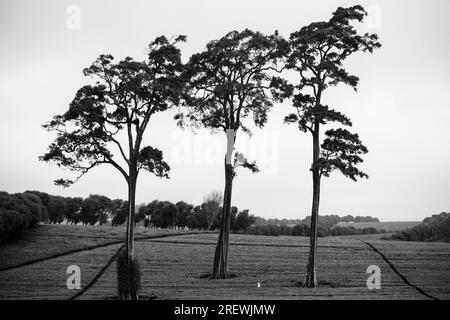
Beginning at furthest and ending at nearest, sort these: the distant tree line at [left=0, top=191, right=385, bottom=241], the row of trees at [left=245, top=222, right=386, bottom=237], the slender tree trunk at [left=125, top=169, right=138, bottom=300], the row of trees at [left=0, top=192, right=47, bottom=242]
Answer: the row of trees at [left=245, top=222, right=386, bottom=237]
the distant tree line at [left=0, top=191, right=385, bottom=241]
the row of trees at [left=0, top=192, right=47, bottom=242]
the slender tree trunk at [left=125, top=169, right=138, bottom=300]

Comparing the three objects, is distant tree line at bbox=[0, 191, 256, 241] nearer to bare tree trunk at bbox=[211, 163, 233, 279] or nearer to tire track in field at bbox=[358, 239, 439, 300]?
tire track in field at bbox=[358, 239, 439, 300]

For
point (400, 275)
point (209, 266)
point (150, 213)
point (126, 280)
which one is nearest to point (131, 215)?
point (126, 280)

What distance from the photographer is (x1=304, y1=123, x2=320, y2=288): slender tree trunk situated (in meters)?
36.8

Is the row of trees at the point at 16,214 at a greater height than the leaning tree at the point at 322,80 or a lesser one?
lesser

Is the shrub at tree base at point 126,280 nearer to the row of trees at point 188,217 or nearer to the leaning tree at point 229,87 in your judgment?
the leaning tree at point 229,87

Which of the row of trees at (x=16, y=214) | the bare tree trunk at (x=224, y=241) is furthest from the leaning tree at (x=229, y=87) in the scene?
the row of trees at (x=16, y=214)

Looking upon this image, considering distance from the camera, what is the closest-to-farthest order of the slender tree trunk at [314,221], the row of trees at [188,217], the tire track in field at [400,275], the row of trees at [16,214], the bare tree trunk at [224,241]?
1. the tire track in field at [400,275]
2. the slender tree trunk at [314,221]
3. the bare tree trunk at [224,241]
4. the row of trees at [16,214]
5. the row of trees at [188,217]

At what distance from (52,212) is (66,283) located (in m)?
91.5

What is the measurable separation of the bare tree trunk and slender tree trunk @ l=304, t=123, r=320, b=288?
8.56 meters

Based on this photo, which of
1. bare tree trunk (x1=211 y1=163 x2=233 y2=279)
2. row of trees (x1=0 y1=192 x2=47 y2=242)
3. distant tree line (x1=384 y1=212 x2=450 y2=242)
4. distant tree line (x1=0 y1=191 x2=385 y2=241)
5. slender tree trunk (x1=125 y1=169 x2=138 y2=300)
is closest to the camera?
slender tree trunk (x1=125 y1=169 x2=138 y2=300)

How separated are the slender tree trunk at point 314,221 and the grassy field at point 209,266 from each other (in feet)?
3.88

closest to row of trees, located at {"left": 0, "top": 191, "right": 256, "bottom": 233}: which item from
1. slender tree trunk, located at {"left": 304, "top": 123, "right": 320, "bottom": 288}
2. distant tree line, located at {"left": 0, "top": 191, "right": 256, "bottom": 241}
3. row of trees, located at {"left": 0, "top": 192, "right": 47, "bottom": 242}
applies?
distant tree line, located at {"left": 0, "top": 191, "right": 256, "bottom": 241}

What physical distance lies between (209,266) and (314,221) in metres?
17.2

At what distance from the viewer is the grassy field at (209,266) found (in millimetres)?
33250
